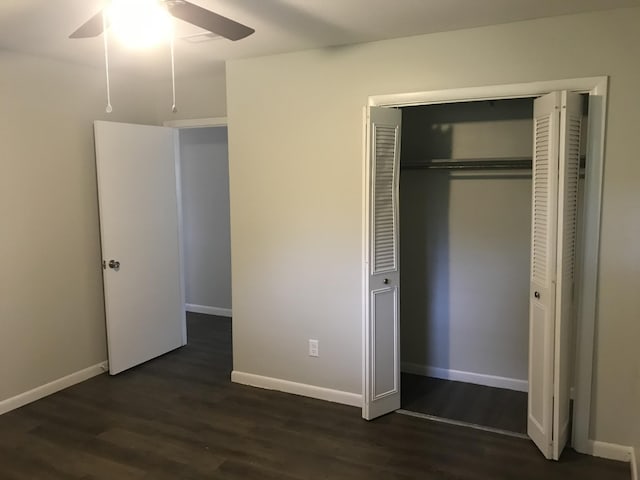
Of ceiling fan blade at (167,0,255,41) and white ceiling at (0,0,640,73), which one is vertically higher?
white ceiling at (0,0,640,73)

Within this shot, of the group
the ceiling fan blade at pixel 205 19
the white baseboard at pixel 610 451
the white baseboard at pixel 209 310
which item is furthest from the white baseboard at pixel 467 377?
the ceiling fan blade at pixel 205 19

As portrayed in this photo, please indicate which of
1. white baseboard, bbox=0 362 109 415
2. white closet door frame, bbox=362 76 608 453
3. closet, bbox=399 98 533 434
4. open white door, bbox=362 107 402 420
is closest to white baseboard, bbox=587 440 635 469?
white closet door frame, bbox=362 76 608 453

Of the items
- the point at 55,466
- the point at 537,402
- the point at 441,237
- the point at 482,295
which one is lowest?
the point at 55,466

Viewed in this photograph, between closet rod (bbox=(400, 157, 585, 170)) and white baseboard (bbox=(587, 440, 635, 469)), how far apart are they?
1.79 metres

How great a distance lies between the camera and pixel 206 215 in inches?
237

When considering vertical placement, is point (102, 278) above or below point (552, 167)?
below

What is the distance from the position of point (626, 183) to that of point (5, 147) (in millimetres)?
3827

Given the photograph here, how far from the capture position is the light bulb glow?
225cm

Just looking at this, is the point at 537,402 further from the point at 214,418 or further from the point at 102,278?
the point at 102,278

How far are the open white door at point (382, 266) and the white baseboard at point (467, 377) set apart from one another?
75 cm

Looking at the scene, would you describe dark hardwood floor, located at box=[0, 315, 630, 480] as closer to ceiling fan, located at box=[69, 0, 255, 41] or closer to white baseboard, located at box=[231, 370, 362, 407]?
white baseboard, located at box=[231, 370, 362, 407]

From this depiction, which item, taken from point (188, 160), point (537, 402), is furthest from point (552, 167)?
point (188, 160)

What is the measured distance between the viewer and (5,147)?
11.7ft

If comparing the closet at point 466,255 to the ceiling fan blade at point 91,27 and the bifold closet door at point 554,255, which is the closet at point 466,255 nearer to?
the bifold closet door at point 554,255
